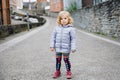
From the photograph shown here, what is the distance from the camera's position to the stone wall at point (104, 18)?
17047 millimetres

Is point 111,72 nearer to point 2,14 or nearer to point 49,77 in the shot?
point 49,77

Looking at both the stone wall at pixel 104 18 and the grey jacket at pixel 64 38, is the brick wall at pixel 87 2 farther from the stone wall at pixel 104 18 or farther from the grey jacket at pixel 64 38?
the grey jacket at pixel 64 38

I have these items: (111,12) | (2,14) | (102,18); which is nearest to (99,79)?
(111,12)

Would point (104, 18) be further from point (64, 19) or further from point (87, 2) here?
point (87, 2)

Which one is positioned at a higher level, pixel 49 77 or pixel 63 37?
pixel 63 37

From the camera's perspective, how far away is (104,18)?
20.0 metres

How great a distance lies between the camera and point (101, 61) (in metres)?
8.38

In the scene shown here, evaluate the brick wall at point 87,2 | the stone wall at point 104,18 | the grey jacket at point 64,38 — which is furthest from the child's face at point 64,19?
the brick wall at point 87,2

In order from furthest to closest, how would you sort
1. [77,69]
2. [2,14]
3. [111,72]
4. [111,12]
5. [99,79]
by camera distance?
1. [2,14]
2. [111,12]
3. [77,69]
4. [111,72]
5. [99,79]

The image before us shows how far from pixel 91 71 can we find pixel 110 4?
12161mm

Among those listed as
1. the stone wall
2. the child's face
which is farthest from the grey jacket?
the stone wall

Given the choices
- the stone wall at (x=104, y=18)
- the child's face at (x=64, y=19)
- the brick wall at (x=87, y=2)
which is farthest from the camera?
the brick wall at (x=87, y=2)

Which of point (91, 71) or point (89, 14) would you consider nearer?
point (91, 71)

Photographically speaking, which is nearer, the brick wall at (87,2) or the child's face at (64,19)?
the child's face at (64,19)
